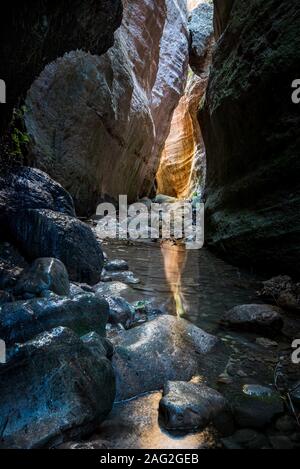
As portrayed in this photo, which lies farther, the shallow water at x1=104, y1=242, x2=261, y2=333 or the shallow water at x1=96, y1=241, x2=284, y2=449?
the shallow water at x1=104, y1=242, x2=261, y2=333

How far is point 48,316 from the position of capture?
2.30 metres

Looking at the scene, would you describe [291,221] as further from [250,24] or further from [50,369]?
[50,369]

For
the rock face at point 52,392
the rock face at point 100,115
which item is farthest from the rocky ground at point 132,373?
the rock face at point 100,115

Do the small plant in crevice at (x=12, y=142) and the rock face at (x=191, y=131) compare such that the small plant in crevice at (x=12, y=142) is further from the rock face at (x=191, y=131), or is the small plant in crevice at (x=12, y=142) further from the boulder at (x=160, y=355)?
the rock face at (x=191, y=131)

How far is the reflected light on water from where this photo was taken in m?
4.12

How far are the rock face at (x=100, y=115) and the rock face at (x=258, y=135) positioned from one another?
14.9 ft

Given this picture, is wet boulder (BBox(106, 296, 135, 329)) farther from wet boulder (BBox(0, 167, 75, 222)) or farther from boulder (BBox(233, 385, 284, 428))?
wet boulder (BBox(0, 167, 75, 222))

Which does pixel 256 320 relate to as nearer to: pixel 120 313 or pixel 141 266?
pixel 120 313

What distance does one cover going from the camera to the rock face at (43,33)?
3391 mm

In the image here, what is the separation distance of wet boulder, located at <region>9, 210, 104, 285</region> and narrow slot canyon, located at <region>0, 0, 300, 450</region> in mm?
19

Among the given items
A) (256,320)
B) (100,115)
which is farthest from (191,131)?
(256,320)

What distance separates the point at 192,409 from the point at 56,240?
2.96 meters

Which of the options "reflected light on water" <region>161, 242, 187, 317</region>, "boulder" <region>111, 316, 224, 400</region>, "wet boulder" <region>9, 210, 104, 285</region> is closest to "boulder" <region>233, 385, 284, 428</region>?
"boulder" <region>111, 316, 224, 400</region>

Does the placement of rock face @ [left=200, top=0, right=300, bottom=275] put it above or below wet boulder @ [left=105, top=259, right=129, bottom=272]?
above
